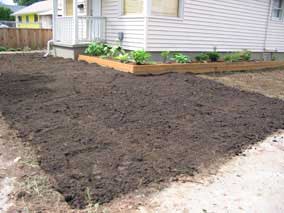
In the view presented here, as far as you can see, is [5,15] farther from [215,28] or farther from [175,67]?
[175,67]

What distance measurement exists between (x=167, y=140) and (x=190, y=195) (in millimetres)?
1127

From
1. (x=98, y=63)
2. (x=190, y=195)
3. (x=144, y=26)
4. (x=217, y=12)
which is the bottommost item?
(x=190, y=195)

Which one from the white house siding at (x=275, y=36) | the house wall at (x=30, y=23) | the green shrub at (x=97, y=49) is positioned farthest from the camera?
the house wall at (x=30, y=23)

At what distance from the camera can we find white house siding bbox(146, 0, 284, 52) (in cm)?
895

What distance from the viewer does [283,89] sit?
289 inches

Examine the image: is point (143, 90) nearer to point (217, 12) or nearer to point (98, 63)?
point (98, 63)

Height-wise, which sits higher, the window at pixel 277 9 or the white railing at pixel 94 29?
the window at pixel 277 9

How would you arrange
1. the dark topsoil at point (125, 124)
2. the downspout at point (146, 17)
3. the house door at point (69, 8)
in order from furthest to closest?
1. the house door at point (69, 8)
2. the downspout at point (146, 17)
3. the dark topsoil at point (125, 124)

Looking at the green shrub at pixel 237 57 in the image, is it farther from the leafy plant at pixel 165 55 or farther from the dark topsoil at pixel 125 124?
the dark topsoil at pixel 125 124

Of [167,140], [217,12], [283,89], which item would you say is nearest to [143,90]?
[167,140]

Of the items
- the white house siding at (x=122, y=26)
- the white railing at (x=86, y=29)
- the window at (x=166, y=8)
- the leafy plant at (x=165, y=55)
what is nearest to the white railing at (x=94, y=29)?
the white railing at (x=86, y=29)

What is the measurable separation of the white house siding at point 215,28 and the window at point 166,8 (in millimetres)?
220

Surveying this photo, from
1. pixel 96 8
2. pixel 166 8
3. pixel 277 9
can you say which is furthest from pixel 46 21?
pixel 166 8

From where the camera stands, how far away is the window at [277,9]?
42.9 ft
